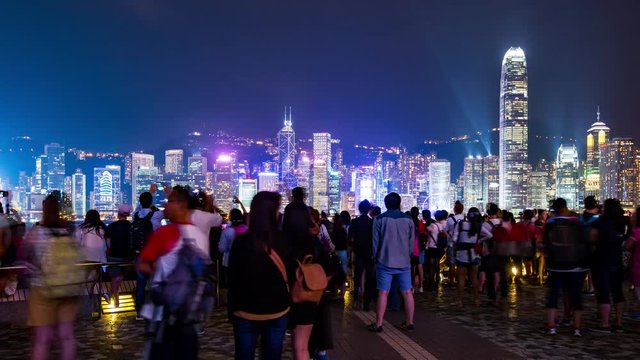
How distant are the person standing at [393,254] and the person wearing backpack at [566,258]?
1.89 m

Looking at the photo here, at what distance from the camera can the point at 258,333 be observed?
4.50 meters

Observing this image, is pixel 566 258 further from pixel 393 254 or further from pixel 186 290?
pixel 186 290

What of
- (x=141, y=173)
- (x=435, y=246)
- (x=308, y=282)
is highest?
(x=141, y=173)

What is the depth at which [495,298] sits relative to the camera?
1169cm

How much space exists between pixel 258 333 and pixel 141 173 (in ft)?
400

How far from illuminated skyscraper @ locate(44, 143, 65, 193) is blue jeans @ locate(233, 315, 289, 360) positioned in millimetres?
128552

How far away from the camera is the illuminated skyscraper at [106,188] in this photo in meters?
113

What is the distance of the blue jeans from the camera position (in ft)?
14.5

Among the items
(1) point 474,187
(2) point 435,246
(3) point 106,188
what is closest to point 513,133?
(1) point 474,187

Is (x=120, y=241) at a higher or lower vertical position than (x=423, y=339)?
higher

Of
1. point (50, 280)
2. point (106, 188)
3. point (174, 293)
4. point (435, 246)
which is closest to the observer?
point (174, 293)

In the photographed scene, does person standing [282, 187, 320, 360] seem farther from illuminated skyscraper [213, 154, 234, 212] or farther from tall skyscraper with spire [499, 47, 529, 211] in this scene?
tall skyscraper with spire [499, 47, 529, 211]

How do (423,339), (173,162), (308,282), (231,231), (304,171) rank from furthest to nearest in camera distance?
1. (304,171)
2. (173,162)
3. (231,231)
4. (423,339)
5. (308,282)

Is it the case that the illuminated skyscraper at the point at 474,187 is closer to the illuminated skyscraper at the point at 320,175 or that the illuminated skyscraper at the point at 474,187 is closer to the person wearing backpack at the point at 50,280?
→ the illuminated skyscraper at the point at 320,175
